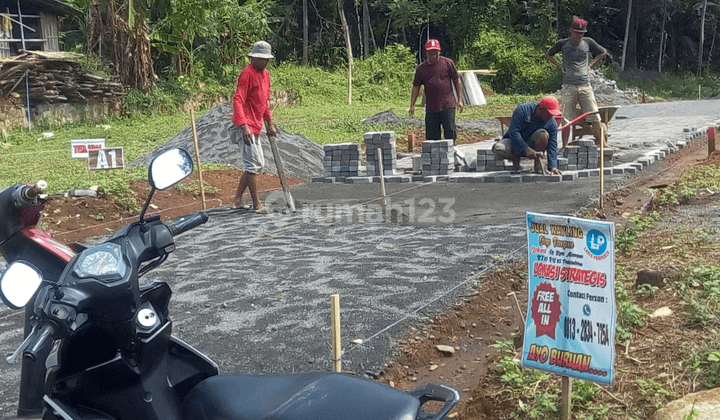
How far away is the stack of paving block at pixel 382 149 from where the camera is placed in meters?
12.2

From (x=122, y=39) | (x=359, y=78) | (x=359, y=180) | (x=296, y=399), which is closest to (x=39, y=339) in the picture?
(x=296, y=399)

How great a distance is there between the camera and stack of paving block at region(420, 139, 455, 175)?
38.5ft

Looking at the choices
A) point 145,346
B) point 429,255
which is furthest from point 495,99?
point 145,346

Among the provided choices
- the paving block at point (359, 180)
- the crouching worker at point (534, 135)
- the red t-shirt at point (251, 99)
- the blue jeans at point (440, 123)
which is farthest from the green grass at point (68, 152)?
the crouching worker at point (534, 135)

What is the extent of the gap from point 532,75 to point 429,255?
27.4m

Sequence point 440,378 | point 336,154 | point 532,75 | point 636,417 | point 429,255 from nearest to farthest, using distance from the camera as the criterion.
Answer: point 636,417
point 440,378
point 429,255
point 336,154
point 532,75

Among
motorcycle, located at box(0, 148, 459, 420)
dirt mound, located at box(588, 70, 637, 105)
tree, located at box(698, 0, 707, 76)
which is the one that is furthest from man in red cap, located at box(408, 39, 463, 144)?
tree, located at box(698, 0, 707, 76)

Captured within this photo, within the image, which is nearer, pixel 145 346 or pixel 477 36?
pixel 145 346

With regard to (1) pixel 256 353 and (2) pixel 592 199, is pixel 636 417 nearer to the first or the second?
(1) pixel 256 353

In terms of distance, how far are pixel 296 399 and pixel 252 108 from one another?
24.8 ft

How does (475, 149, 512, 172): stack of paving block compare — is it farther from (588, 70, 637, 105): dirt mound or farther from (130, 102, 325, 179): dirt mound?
(588, 70, 637, 105): dirt mound

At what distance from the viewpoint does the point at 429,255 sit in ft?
23.2

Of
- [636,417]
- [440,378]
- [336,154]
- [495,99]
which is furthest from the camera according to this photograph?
[495,99]

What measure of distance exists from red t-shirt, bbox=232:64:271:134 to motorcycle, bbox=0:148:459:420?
6.95 metres
